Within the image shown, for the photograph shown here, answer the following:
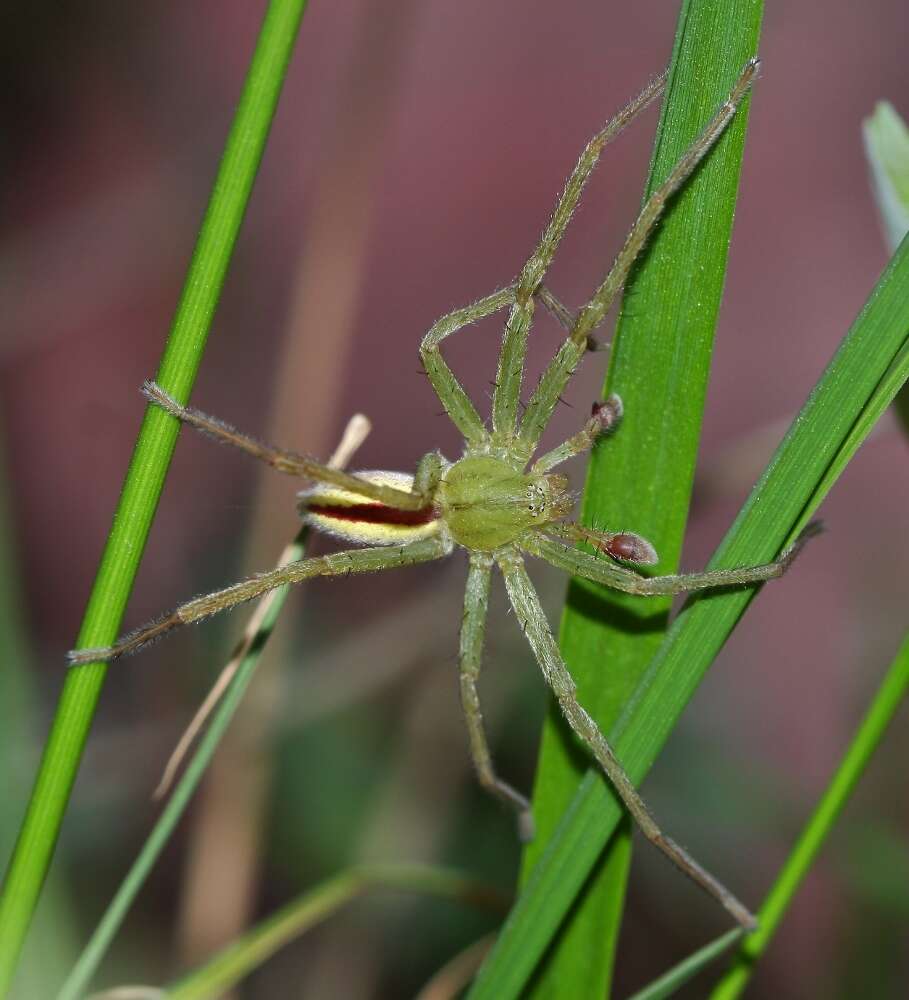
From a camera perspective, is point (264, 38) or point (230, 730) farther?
point (230, 730)

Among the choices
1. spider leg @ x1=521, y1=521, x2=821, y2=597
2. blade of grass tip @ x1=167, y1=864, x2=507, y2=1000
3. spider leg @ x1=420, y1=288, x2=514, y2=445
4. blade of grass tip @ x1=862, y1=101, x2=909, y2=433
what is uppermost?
spider leg @ x1=420, y1=288, x2=514, y2=445

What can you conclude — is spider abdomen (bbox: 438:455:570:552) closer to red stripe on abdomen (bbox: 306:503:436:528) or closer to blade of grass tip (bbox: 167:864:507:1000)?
red stripe on abdomen (bbox: 306:503:436:528)

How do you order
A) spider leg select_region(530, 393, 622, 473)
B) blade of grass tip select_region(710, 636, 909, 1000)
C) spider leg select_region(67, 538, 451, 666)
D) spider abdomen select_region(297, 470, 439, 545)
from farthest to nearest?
spider abdomen select_region(297, 470, 439, 545), spider leg select_region(67, 538, 451, 666), spider leg select_region(530, 393, 622, 473), blade of grass tip select_region(710, 636, 909, 1000)

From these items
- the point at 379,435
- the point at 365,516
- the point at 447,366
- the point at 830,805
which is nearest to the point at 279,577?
the point at 365,516

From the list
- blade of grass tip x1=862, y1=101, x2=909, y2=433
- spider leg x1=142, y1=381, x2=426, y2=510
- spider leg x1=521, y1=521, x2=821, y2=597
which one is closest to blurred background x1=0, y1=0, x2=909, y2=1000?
spider leg x1=142, y1=381, x2=426, y2=510

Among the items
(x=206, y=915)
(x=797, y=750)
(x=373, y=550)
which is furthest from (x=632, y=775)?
(x=797, y=750)

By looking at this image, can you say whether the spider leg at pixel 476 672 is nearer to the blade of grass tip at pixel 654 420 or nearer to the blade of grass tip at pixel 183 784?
the blade of grass tip at pixel 654 420

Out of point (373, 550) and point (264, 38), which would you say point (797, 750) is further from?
point (264, 38)
